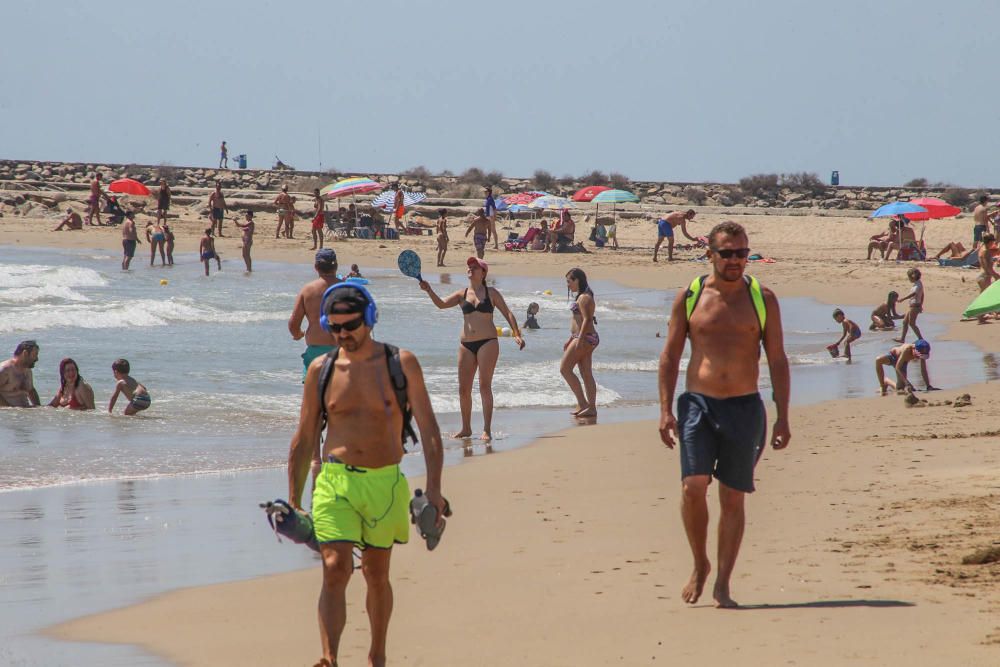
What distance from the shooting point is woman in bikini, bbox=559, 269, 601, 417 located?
1226cm

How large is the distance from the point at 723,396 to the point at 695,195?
5042 centimetres


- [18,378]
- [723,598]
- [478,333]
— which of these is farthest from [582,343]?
[723,598]

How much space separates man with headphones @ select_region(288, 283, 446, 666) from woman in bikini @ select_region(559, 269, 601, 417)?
24.7ft

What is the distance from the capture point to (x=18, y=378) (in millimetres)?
12617

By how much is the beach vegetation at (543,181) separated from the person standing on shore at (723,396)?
5153cm

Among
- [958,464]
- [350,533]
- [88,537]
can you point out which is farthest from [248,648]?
[958,464]

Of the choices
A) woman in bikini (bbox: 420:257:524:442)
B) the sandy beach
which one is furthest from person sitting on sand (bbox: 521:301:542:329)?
the sandy beach

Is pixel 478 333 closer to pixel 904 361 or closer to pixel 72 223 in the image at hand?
pixel 904 361

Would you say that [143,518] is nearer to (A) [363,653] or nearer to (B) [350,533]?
(A) [363,653]

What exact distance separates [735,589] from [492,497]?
290cm

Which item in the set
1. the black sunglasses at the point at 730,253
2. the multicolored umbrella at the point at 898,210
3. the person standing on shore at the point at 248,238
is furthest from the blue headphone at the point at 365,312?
the person standing on shore at the point at 248,238

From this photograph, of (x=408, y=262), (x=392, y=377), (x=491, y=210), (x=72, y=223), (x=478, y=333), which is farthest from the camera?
(x=72, y=223)

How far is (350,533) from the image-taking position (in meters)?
4.59

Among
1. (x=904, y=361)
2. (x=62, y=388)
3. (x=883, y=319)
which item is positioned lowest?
(x=883, y=319)
